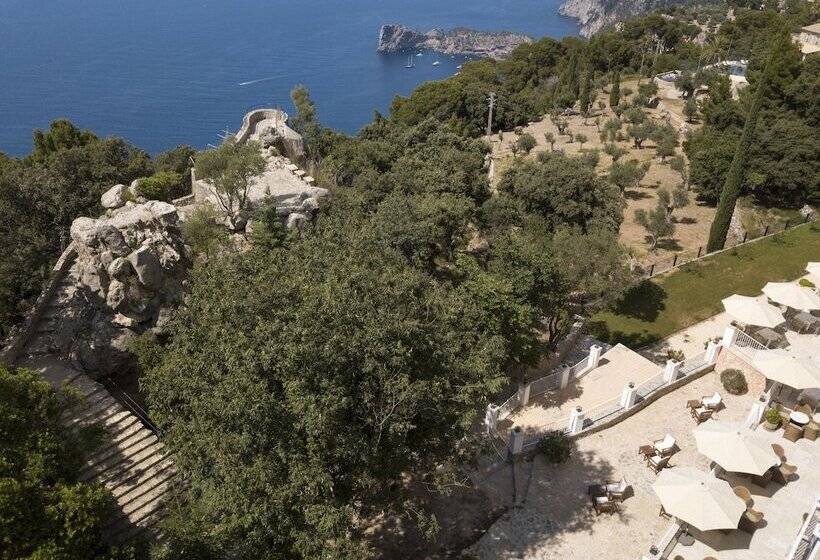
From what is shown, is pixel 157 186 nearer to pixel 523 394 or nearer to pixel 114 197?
pixel 114 197

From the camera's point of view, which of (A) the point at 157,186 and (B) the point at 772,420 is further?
(A) the point at 157,186

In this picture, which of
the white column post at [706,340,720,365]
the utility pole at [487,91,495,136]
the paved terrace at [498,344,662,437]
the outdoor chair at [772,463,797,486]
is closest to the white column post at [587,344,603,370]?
the paved terrace at [498,344,662,437]

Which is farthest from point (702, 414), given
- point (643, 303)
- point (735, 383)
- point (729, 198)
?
point (729, 198)

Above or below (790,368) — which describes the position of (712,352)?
below

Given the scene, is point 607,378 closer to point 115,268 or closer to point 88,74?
point 115,268

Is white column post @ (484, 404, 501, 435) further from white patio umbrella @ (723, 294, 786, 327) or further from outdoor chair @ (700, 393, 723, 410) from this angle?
white patio umbrella @ (723, 294, 786, 327)

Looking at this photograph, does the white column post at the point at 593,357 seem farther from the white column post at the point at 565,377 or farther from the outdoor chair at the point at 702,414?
the outdoor chair at the point at 702,414

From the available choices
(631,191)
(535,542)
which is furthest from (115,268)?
(631,191)
